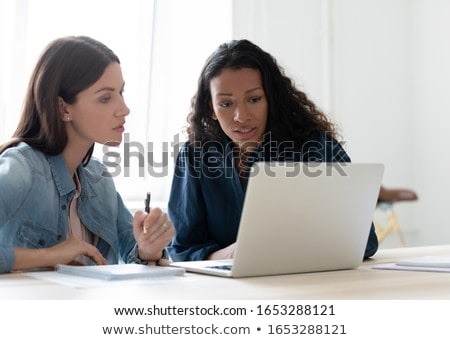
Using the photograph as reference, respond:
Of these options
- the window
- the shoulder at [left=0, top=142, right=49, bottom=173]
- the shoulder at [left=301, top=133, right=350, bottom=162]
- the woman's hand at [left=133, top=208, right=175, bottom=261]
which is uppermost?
the window

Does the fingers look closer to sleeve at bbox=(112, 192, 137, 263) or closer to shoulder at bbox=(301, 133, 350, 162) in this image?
sleeve at bbox=(112, 192, 137, 263)

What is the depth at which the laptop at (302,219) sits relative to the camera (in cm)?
129

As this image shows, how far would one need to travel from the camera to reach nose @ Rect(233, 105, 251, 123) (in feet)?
6.77

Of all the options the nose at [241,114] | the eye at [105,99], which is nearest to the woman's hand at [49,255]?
the eye at [105,99]

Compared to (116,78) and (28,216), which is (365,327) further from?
(116,78)

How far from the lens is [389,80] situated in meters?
4.67

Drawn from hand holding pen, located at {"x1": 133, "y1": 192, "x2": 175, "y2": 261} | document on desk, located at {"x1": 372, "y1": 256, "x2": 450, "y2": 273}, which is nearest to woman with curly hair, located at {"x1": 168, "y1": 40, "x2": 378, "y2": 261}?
hand holding pen, located at {"x1": 133, "y1": 192, "x2": 175, "y2": 261}

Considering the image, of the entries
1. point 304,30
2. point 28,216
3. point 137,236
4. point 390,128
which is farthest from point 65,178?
point 390,128

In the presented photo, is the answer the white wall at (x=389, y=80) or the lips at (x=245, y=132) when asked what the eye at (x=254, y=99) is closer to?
the lips at (x=245, y=132)

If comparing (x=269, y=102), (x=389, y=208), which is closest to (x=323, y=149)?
(x=269, y=102)

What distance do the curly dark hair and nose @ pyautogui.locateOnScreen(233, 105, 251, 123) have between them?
12 centimetres

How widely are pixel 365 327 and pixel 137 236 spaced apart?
84 cm

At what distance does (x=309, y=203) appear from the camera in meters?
1.36

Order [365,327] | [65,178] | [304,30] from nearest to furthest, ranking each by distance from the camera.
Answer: [365,327] < [65,178] < [304,30]
